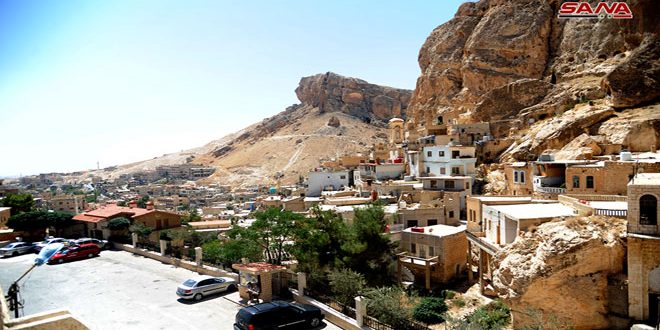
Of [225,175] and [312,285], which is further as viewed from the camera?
[225,175]

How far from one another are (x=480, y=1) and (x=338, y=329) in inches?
2949

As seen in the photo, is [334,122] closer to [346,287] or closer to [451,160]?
[451,160]

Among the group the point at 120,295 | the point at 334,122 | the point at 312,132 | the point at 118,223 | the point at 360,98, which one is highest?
the point at 360,98

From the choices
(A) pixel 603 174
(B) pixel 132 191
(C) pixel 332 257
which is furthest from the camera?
(B) pixel 132 191

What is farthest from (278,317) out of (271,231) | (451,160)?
(451,160)

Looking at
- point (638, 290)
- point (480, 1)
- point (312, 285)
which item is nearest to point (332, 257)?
point (312, 285)

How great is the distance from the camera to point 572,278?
16031 millimetres

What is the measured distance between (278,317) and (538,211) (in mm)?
14972

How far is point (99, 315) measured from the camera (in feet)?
49.0

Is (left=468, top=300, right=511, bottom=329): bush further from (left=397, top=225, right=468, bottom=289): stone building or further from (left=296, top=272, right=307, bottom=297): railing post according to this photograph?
(left=296, top=272, right=307, bottom=297): railing post

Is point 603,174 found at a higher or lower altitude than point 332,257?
higher

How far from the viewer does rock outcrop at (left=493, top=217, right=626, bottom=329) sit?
623 inches

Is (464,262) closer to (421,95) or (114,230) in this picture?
(114,230)

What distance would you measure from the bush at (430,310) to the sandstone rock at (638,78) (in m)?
27.9
